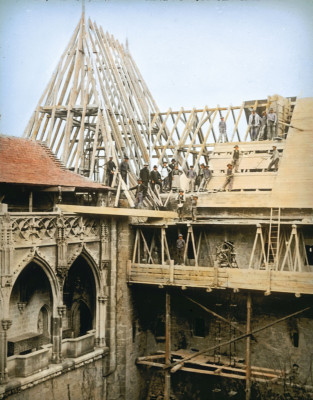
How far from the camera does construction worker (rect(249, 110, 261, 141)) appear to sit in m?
38.9

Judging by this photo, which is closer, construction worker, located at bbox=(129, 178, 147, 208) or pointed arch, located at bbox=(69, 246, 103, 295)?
pointed arch, located at bbox=(69, 246, 103, 295)

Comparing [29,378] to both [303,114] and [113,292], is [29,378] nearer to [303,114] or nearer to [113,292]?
[113,292]

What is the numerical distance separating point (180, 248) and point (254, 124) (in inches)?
475

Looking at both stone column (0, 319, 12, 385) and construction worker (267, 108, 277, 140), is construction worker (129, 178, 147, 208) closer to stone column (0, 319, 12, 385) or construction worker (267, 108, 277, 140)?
construction worker (267, 108, 277, 140)

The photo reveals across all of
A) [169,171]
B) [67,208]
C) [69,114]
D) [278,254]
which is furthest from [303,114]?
[67,208]

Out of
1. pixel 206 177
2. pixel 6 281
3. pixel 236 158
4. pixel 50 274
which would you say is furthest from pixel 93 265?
pixel 236 158

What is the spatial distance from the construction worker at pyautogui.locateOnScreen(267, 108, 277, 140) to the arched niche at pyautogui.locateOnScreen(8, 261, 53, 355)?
1805cm

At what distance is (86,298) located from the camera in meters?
31.5

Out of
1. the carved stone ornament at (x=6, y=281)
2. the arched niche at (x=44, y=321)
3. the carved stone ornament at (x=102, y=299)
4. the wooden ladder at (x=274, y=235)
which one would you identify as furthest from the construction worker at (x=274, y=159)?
the carved stone ornament at (x=6, y=281)

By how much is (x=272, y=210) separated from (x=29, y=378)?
1480cm

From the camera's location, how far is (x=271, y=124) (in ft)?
125

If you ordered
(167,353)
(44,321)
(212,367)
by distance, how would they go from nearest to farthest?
(44,321)
(167,353)
(212,367)

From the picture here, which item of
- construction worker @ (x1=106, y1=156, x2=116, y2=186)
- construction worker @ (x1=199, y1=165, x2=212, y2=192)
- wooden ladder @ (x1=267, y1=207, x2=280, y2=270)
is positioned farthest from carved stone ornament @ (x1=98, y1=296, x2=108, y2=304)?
construction worker @ (x1=199, y1=165, x2=212, y2=192)

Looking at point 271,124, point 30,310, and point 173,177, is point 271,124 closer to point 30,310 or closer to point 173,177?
point 173,177
